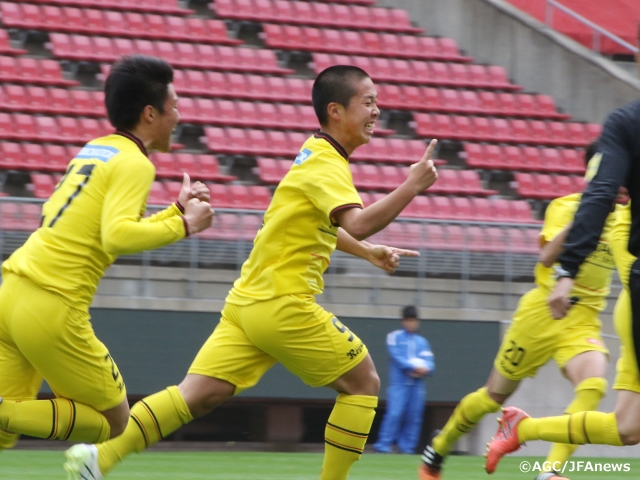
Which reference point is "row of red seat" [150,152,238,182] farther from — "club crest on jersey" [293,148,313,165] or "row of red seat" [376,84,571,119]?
"club crest on jersey" [293,148,313,165]

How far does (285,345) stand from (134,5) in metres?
12.7

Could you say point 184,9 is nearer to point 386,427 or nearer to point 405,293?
point 405,293

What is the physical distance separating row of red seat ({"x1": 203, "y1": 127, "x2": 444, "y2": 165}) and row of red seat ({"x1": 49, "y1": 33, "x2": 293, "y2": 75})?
1599 millimetres

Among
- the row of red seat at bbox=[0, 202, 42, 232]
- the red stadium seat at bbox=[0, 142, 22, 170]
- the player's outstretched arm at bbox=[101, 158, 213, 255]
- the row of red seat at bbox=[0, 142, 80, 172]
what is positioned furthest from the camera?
the row of red seat at bbox=[0, 142, 80, 172]

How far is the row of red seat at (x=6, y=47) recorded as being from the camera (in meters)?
14.9

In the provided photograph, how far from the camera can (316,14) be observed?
685 inches

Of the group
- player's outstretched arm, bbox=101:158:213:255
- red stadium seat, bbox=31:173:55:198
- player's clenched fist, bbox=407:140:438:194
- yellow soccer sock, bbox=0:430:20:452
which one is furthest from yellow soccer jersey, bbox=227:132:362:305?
red stadium seat, bbox=31:173:55:198

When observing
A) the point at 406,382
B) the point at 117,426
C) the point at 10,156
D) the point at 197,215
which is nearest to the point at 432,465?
the point at 117,426

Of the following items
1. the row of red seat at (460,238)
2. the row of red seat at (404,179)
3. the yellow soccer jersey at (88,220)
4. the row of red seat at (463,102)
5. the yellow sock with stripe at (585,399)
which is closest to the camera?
the yellow soccer jersey at (88,220)

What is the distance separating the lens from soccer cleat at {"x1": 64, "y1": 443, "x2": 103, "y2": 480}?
4562 mm

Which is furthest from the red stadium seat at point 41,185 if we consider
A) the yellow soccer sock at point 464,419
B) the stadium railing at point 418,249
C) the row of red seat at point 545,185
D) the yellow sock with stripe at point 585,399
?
the yellow sock with stripe at point 585,399

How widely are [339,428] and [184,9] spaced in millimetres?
13036

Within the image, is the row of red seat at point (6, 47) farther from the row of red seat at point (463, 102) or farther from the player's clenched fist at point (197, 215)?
the player's clenched fist at point (197, 215)

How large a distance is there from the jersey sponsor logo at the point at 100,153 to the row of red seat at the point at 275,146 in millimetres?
9728
